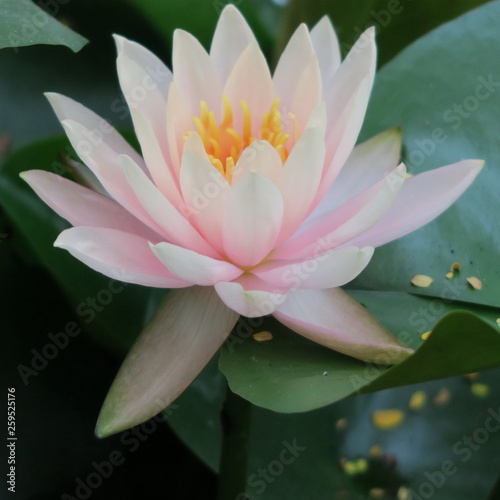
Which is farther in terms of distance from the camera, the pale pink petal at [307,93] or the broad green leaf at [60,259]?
the broad green leaf at [60,259]

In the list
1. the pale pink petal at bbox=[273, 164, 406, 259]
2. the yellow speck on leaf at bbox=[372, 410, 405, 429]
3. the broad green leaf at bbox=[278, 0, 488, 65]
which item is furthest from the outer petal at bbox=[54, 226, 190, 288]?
the broad green leaf at bbox=[278, 0, 488, 65]

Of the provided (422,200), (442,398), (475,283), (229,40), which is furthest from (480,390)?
(229,40)

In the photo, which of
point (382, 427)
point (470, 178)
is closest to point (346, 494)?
point (382, 427)

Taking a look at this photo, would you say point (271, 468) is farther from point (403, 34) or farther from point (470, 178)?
point (403, 34)

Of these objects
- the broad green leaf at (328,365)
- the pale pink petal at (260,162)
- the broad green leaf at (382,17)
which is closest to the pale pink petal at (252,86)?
the pale pink petal at (260,162)

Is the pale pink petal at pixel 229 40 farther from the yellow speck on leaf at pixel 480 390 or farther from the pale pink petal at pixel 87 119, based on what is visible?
the yellow speck on leaf at pixel 480 390

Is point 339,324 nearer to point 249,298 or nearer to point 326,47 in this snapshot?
point 249,298

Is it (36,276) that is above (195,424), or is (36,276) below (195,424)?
above
